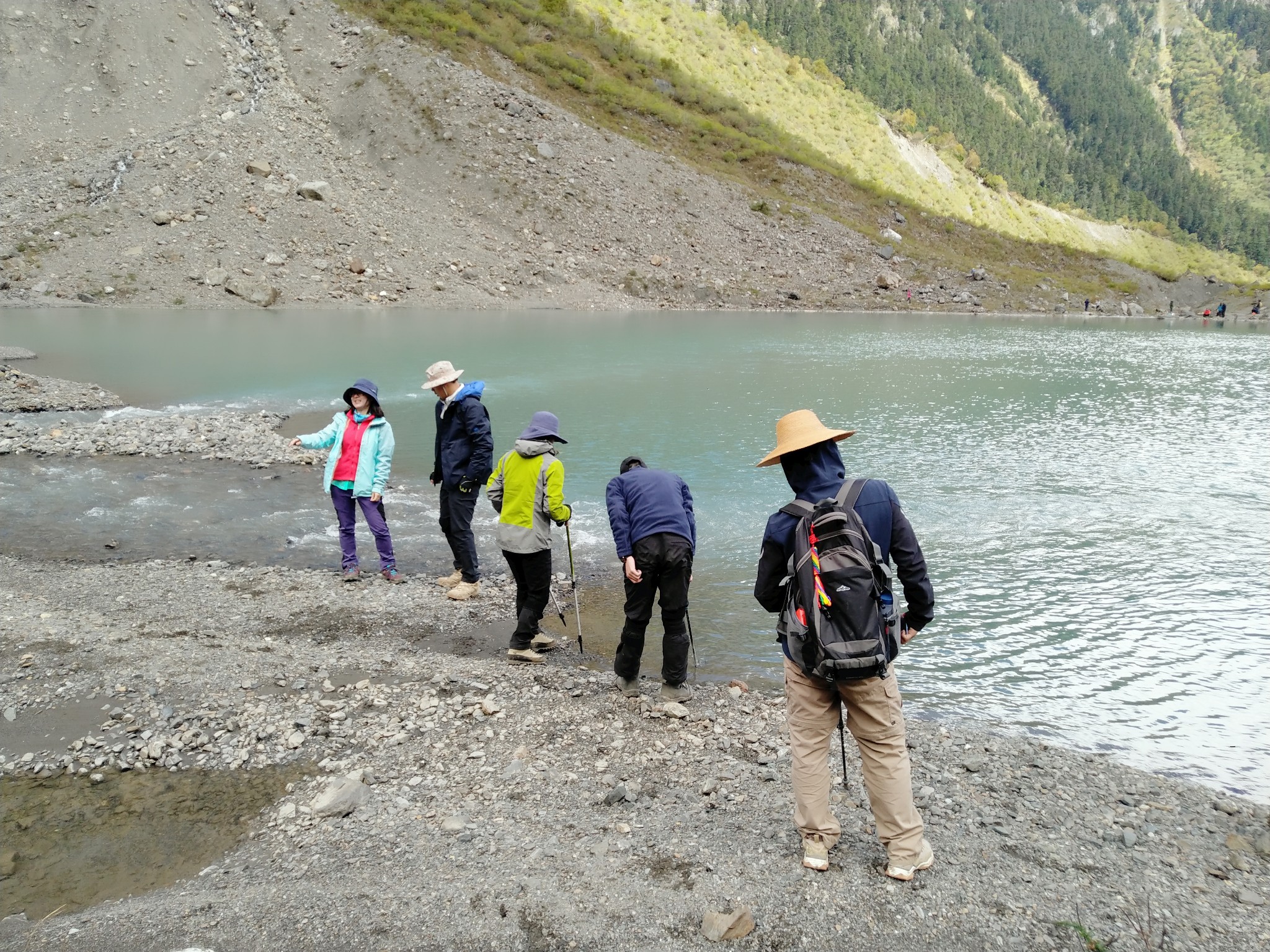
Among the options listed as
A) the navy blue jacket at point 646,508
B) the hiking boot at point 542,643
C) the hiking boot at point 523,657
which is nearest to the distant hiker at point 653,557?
the navy blue jacket at point 646,508

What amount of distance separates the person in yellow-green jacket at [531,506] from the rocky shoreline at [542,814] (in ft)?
2.53

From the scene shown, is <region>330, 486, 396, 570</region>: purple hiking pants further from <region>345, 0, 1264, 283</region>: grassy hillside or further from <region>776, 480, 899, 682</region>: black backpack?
<region>345, 0, 1264, 283</region>: grassy hillside

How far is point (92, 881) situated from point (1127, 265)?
3934 inches

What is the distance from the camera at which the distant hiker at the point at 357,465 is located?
9.03 metres

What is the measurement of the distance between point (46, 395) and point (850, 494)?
20.7 meters

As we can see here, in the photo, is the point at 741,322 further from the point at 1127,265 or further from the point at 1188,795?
the point at 1127,265

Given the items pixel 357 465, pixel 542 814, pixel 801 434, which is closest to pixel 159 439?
pixel 357 465

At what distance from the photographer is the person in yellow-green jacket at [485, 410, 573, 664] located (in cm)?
700

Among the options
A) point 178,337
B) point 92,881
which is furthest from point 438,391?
point 178,337

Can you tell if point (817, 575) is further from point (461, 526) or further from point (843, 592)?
point (461, 526)

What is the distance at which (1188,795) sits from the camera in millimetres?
5426

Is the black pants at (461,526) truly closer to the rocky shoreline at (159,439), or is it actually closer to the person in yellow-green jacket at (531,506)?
the person in yellow-green jacket at (531,506)

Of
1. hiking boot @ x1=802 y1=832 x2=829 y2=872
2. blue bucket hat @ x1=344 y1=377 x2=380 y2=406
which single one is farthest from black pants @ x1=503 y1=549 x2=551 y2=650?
hiking boot @ x1=802 y1=832 x2=829 y2=872

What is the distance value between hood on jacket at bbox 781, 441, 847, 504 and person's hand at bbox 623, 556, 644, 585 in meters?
2.43
